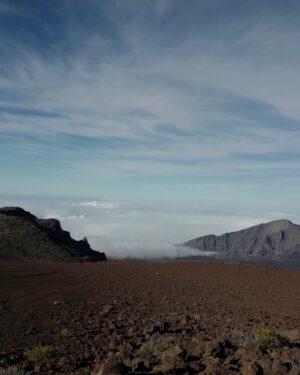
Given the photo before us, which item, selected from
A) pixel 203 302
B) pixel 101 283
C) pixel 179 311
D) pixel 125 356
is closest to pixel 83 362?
pixel 125 356

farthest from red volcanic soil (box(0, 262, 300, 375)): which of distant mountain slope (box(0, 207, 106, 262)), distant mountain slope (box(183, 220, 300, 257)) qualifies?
distant mountain slope (box(183, 220, 300, 257))

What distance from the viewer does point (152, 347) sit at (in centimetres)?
1060

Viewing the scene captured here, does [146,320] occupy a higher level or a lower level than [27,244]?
lower

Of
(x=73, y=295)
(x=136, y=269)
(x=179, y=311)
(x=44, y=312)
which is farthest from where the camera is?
(x=136, y=269)

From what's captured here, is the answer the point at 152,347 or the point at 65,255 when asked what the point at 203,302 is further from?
the point at 65,255

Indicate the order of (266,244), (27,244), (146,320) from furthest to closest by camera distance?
(266,244), (27,244), (146,320)

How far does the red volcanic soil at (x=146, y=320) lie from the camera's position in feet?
29.6

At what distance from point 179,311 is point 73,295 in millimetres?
3934

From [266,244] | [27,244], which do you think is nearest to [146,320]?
[27,244]

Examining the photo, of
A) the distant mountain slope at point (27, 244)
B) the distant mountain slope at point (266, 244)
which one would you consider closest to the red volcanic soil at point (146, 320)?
the distant mountain slope at point (27, 244)

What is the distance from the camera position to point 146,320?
14273 mm

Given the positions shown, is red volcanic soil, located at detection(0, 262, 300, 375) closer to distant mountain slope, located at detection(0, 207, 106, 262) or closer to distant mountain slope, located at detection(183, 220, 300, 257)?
distant mountain slope, located at detection(0, 207, 106, 262)

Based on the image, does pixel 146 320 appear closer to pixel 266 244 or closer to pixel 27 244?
pixel 27 244

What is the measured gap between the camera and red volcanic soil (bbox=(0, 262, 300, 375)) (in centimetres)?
903
